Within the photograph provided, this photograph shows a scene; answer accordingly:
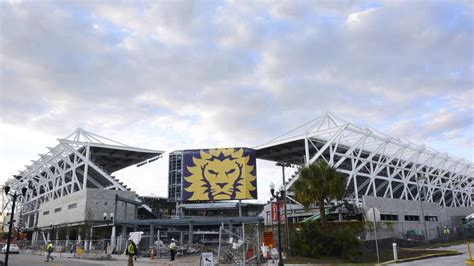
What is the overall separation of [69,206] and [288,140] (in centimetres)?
4311

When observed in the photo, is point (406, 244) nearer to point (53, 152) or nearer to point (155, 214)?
point (155, 214)

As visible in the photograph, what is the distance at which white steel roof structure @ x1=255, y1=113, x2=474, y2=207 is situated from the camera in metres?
68.4

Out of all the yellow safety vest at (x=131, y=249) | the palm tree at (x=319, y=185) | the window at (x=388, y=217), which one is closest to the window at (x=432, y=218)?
the window at (x=388, y=217)

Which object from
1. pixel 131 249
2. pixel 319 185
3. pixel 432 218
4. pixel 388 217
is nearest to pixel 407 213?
pixel 388 217

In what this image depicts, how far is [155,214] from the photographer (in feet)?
293

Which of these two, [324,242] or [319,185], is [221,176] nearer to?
[319,185]

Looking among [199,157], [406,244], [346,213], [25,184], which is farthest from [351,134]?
[25,184]

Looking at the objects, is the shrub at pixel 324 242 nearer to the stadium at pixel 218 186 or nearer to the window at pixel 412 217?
the stadium at pixel 218 186

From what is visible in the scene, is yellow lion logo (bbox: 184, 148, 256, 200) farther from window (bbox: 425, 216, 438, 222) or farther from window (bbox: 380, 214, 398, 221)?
window (bbox: 425, 216, 438, 222)

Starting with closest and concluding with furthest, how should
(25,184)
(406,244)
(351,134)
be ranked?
(406,244)
(351,134)
(25,184)

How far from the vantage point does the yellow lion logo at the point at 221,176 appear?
272 ft

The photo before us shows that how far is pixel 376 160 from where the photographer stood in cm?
8431

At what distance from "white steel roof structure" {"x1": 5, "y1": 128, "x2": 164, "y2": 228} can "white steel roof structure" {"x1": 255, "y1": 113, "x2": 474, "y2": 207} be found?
30.3 metres

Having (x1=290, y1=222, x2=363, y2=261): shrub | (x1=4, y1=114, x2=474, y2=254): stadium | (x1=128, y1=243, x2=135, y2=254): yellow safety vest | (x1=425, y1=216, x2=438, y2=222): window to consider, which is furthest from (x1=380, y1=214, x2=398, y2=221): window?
(x1=128, y1=243, x2=135, y2=254): yellow safety vest
